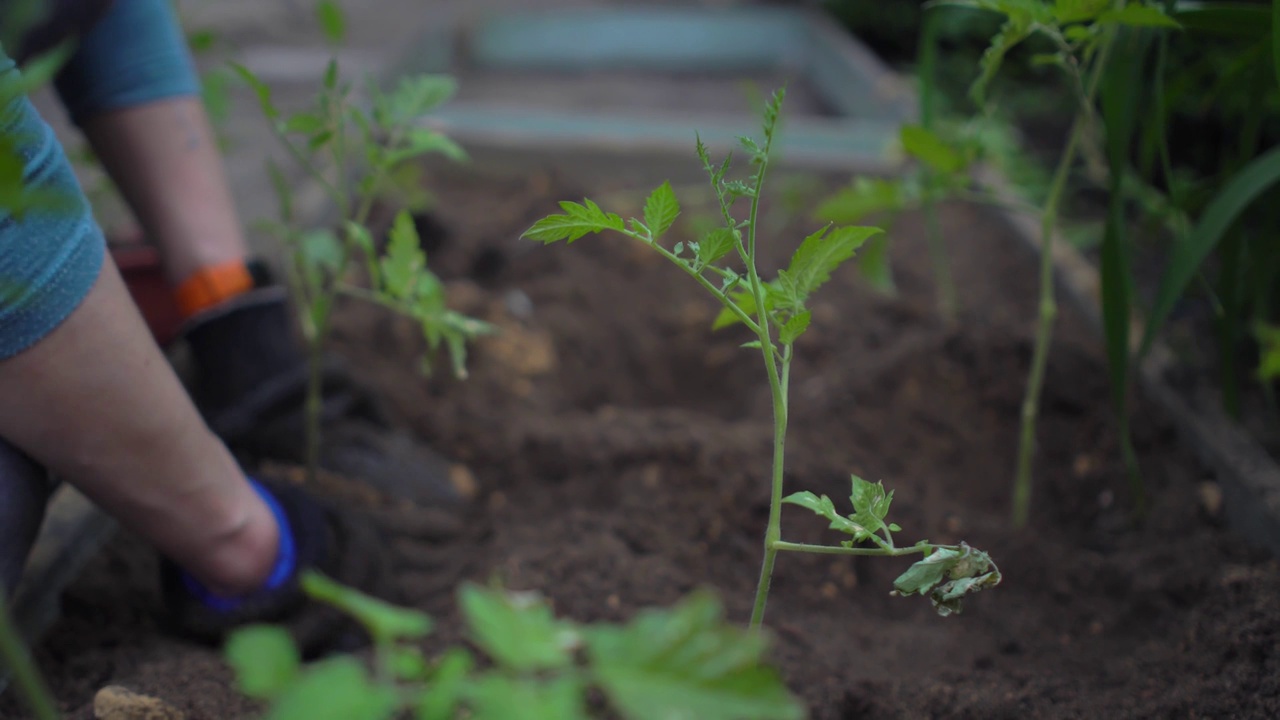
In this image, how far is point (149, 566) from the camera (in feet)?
3.92

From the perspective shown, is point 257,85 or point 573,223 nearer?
point 573,223

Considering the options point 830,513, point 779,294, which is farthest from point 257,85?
point 830,513

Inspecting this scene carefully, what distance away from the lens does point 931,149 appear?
1.20 meters

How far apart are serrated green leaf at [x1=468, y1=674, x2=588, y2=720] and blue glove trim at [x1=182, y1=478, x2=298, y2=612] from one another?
749 millimetres

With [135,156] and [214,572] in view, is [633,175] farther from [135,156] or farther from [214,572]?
[214,572]

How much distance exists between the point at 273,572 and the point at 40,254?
0.47 meters

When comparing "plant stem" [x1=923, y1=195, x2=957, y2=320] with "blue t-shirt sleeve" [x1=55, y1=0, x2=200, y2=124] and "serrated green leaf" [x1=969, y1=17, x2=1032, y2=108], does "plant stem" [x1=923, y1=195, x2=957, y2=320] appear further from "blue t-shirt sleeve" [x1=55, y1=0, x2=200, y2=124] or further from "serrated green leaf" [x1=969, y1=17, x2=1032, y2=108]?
"blue t-shirt sleeve" [x1=55, y1=0, x2=200, y2=124]

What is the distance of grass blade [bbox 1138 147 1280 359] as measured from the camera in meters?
1.05

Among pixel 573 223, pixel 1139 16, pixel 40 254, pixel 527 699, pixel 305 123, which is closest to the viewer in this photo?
pixel 527 699

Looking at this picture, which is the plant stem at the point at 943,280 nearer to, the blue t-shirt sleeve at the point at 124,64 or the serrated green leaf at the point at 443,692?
the blue t-shirt sleeve at the point at 124,64

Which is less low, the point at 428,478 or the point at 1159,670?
the point at 1159,670

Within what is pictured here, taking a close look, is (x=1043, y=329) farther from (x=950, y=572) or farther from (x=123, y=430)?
(x=123, y=430)

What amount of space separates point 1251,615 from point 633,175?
189 centimetres

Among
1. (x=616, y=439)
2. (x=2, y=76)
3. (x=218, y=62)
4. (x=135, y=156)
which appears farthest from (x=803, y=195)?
(x=218, y=62)
